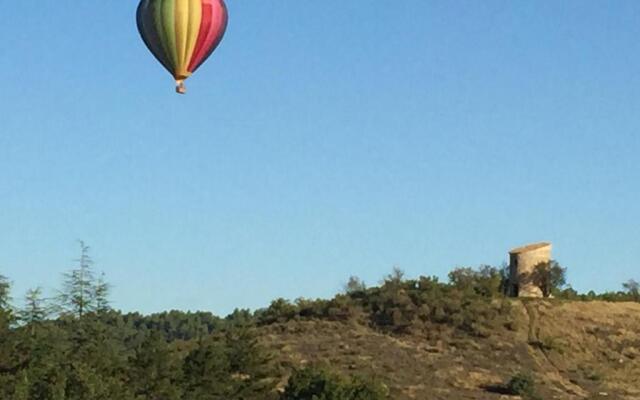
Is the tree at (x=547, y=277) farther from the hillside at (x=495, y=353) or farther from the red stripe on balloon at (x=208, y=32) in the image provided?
the red stripe on balloon at (x=208, y=32)

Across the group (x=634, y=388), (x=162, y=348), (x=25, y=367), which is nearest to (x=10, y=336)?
(x=25, y=367)

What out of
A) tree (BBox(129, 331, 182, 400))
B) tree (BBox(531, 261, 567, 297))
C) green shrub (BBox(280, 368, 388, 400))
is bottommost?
green shrub (BBox(280, 368, 388, 400))

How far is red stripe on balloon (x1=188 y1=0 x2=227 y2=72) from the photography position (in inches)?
1950

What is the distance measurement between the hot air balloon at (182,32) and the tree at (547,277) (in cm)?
3826

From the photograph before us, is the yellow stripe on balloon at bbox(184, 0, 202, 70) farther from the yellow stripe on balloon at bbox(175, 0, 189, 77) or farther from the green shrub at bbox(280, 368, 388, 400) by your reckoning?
the green shrub at bbox(280, 368, 388, 400)

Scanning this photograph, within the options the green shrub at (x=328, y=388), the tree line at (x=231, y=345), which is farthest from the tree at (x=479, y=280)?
the green shrub at (x=328, y=388)

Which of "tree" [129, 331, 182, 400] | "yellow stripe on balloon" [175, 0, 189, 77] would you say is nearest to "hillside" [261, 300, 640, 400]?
"tree" [129, 331, 182, 400]

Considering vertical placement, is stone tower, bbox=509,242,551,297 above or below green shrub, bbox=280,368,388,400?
above

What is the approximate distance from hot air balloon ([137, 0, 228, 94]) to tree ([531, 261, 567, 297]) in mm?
38257

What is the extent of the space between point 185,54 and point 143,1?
306cm

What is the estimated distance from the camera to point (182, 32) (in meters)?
49.2

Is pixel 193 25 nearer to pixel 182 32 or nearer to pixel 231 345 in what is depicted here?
pixel 182 32

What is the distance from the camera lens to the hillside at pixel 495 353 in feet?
223

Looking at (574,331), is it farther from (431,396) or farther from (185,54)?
(185,54)
